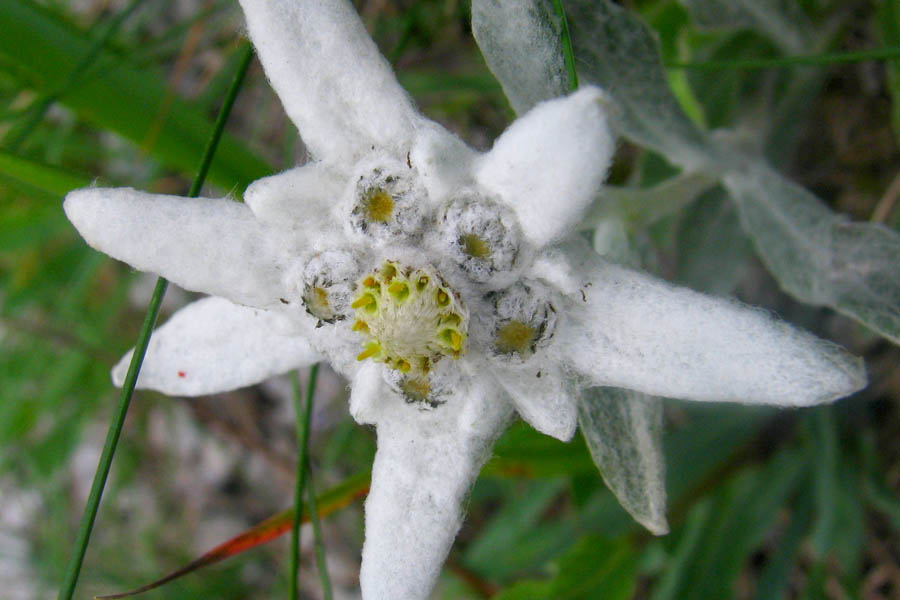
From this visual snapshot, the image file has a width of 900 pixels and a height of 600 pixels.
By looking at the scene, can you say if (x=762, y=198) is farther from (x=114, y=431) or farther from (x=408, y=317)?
(x=114, y=431)

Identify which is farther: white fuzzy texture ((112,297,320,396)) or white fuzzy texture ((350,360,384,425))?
white fuzzy texture ((112,297,320,396))

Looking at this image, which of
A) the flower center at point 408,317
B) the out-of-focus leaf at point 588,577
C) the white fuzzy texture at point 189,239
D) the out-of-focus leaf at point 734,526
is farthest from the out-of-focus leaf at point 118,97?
the out-of-focus leaf at point 734,526

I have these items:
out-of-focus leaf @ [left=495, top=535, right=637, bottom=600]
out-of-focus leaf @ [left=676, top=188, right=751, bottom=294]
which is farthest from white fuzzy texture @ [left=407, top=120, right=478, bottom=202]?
out-of-focus leaf @ [left=495, top=535, right=637, bottom=600]

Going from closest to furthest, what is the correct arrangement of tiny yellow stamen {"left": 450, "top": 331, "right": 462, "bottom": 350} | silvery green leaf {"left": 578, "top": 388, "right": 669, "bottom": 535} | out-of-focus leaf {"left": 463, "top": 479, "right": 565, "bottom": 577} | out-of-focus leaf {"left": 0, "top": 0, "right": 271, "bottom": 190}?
tiny yellow stamen {"left": 450, "top": 331, "right": 462, "bottom": 350}
silvery green leaf {"left": 578, "top": 388, "right": 669, "bottom": 535}
out-of-focus leaf {"left": 0, "top": 0, "right": 271, "bottom": 190}
out-of-focus leaf {"left": 463, "top": 479, "right": 565, "bottom": 577}

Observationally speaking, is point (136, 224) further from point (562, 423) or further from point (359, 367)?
point (562, 423)

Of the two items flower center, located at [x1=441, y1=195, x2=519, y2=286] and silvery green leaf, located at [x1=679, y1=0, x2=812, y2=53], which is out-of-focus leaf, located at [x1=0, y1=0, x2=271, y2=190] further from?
silvery green leaf, located at [x1=679, y1=0, x2=812, y2=53]

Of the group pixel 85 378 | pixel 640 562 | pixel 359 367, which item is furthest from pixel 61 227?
pixel 640 562

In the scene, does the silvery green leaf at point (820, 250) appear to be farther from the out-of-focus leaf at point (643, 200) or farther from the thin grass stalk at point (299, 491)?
the thin grass stalk at point (299, 491)

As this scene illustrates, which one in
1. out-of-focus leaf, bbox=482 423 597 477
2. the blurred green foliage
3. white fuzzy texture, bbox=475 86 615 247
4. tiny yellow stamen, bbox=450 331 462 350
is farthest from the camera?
out-of-focus leaf, bbox=482 423 597 477
